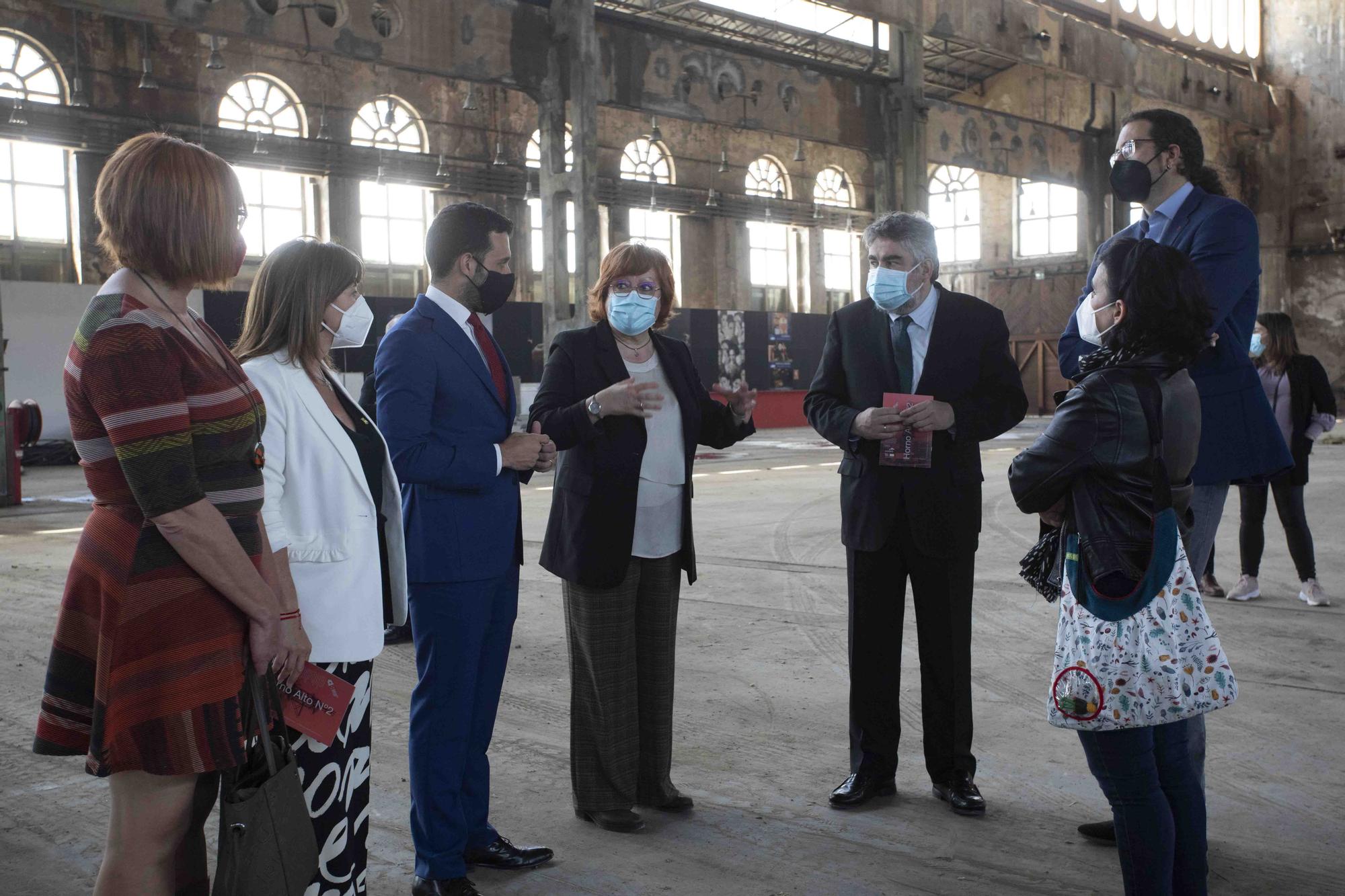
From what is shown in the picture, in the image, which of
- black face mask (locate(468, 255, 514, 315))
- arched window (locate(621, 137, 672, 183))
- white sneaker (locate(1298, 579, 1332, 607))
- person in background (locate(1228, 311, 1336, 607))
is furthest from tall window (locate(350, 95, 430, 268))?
black face mask (locate(468, 255, 514, 315))

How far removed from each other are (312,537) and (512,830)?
1466 millimetres

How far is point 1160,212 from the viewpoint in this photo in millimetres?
3287

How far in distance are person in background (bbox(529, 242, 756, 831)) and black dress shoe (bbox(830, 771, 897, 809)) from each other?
1.55 feet

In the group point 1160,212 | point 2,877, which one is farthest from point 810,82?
point 2,877

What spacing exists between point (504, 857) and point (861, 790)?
1.15 meters

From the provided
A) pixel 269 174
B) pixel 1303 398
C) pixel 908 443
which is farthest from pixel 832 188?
pixel 908 443

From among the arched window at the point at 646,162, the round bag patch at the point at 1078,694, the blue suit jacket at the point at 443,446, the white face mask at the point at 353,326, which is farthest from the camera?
the arched window at the point at 646,162

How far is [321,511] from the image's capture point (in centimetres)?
240

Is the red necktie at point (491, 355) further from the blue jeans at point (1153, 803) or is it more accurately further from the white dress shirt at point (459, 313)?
the blue jeans at point (1153, 803)

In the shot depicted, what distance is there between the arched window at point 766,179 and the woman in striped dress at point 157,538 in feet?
94.0

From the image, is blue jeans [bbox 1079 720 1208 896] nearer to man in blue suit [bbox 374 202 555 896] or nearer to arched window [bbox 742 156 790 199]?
man in blue suit [bbox 374 202 555 896]

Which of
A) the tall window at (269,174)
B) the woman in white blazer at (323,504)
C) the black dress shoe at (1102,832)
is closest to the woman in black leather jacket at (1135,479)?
the black dress shoe at (1102,832)

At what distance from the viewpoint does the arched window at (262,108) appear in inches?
874

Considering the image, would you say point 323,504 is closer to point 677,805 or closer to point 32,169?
point 677,805
